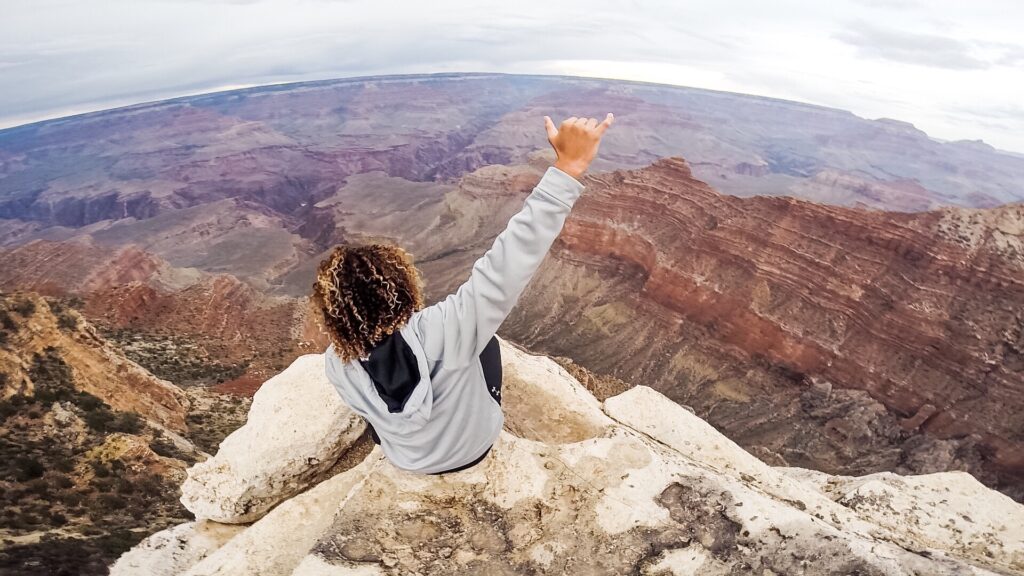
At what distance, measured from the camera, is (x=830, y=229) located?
34.6 meters

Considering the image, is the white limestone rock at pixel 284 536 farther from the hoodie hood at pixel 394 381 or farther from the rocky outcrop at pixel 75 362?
the rocky outcrop at pixel 75 362

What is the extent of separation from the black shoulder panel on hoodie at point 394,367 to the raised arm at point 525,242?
21 cm

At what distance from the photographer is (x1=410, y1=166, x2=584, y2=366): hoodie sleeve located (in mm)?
2113

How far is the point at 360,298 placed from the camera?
2.49 m

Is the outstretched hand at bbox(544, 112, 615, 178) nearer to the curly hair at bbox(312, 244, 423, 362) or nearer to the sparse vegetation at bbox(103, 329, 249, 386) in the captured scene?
the curly hair at bbox(312, 244, 423, 362)

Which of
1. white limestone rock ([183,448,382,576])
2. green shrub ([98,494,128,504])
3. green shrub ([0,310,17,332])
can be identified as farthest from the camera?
green shrub ([0,310,17,332])

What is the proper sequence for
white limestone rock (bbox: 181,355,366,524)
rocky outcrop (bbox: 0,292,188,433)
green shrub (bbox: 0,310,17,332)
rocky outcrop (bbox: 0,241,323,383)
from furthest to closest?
rocky outcrop (bbox: 0,241,323,383)
green shrub (bbox: 0,310,17,332)
rocky outcrop (bbox: 0,292,188,433)
white limestone rock (bbox: 181,355,366,524)

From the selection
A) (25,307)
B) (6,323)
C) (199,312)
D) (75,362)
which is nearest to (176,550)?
(75,362)

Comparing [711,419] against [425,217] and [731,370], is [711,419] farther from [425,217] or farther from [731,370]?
[425,217]

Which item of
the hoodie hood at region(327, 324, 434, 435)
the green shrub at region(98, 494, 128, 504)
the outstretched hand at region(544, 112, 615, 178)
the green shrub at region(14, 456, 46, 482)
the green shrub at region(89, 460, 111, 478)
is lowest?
the green shrub at region(98, 494, 128, 504)

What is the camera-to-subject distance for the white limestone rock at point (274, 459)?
5.31 meters

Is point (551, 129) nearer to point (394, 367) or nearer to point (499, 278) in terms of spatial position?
point (499, 278)

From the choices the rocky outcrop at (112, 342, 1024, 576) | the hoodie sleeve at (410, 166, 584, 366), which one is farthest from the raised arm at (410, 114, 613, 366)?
the rocky outcrop at (112, 342, 1024, 576)

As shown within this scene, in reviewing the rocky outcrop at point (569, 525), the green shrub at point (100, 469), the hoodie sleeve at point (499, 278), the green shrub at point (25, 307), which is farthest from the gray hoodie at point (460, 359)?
the green shrub at point (25, 307)
